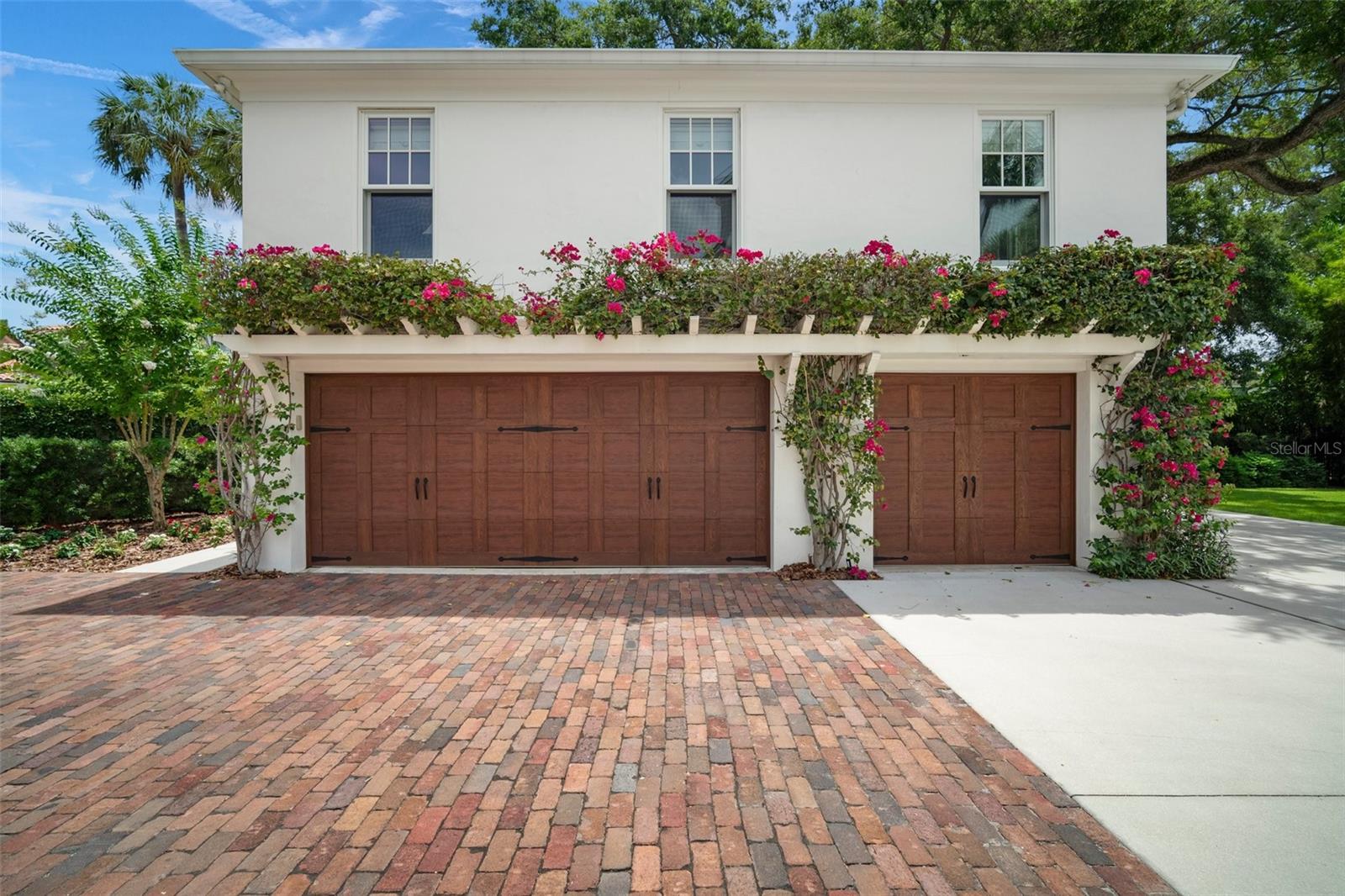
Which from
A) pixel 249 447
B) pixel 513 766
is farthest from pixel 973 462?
pixel 249 447

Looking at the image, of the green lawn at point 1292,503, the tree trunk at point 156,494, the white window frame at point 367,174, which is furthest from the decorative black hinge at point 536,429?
the green lawn at point 1292,503

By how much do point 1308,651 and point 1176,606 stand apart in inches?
46.3

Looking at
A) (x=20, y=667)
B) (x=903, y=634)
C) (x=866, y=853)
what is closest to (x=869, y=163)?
(x=903, y=634)

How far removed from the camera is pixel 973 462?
283 inches

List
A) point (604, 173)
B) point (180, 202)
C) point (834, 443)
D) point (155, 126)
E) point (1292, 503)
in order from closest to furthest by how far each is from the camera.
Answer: point (834, 443) < point (604, 173) < point (1292, 503) < point (155, 126) < point (180, 202)

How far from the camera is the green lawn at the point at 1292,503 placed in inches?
439

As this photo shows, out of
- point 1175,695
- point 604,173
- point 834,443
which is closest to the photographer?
point 1175,695

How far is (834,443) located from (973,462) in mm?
1870

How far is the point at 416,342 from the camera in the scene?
6.39 m

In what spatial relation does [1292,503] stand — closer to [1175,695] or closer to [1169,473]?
[1169,473]

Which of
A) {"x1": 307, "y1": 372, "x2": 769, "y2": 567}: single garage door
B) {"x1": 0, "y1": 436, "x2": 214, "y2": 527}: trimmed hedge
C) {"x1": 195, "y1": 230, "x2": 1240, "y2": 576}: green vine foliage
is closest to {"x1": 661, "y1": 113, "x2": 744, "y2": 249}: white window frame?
{"x1": 195, "y1": 230, "x2": 1240, "y2": 576}: green vine foliage

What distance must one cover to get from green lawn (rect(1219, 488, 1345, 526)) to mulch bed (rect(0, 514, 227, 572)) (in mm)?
15287

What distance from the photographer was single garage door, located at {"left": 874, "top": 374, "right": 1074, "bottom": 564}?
7.17 metres

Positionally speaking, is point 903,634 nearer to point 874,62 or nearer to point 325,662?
point 325,662
